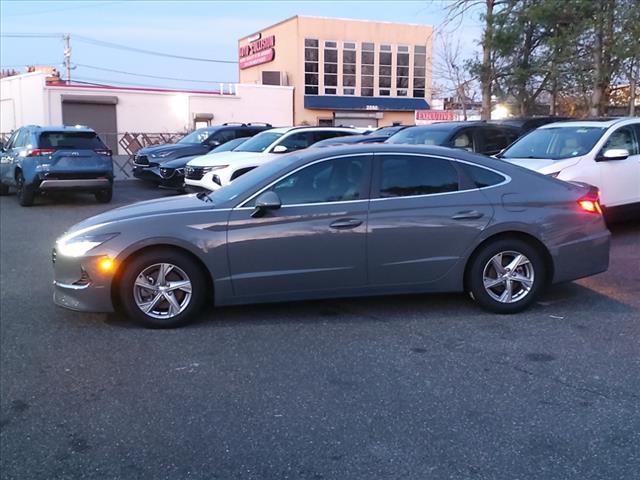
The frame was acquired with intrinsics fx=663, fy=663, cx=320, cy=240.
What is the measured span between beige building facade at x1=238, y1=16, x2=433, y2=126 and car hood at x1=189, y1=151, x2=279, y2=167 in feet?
114

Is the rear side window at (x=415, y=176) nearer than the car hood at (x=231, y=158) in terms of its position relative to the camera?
Yes

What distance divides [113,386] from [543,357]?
3012mm

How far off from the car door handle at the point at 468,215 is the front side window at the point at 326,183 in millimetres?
830

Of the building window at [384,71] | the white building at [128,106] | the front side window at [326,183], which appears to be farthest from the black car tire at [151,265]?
the building window at [384,71]

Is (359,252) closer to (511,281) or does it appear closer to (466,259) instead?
(466,259)

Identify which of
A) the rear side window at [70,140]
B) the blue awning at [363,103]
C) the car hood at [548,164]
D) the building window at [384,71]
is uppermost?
the building window at [384,71]

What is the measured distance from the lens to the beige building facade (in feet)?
158

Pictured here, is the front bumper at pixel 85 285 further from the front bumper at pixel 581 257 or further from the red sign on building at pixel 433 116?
the red sign on building at pixel 433 116

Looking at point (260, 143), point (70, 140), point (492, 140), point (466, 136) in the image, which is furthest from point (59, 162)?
point (492, 140)

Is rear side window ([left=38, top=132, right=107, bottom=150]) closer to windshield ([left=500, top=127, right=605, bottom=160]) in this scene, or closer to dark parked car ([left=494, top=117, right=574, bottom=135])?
dark parked car ([left=494, top=117, right=574, bottom=135])

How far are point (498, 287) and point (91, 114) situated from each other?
3768 centimetres

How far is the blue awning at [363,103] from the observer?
48062 mm

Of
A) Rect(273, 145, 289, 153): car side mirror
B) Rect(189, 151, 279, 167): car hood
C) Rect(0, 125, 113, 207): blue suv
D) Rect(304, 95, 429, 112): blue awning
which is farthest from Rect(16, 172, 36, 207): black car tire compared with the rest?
Rect(304, 95, 429, 112): blue awning

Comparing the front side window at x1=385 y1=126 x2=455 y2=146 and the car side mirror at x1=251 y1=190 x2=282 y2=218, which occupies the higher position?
the front side window at x1=385 y1=126 x2=455 y2=146
